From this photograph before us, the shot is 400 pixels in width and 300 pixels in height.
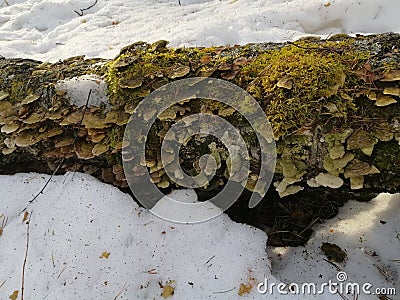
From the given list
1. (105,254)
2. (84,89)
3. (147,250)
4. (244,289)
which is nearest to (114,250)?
(105,254)

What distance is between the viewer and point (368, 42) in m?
2.60

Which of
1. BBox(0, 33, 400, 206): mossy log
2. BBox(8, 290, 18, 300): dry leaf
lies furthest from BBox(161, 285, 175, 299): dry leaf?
BBox(8, 290, 18, 300): dry leaf

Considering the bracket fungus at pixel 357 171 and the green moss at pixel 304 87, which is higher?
the green moss at pixel 304 87

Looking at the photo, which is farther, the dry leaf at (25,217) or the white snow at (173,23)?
the white snow at (173,23)

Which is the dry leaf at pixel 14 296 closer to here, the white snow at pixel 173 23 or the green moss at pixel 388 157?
the green moss at pixel 388 157

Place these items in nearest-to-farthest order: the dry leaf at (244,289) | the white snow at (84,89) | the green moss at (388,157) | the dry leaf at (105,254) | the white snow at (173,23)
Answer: the green moss at (388,157) < the dry leaf at (244,289) < the dry leaf at (105,254) < the white snow at (84,89) < the white snow at (173,23)

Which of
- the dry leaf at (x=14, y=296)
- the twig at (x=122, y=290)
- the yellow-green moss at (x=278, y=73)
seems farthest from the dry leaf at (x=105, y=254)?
the yellow-green moss at (x=278, y=73)

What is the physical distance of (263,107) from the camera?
8.17 feet

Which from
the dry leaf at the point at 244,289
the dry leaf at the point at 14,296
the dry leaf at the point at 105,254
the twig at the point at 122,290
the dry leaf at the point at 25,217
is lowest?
the dry leaf at the point at 244,289

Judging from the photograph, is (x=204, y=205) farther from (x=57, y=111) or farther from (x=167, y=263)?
(x=57, y=111)

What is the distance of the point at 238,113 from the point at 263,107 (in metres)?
0.18

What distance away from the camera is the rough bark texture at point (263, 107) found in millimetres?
2359

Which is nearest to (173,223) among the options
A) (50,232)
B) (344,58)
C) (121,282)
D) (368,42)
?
Answer: (121,282)

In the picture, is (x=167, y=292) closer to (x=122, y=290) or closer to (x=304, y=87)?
(x=122, y=290)
